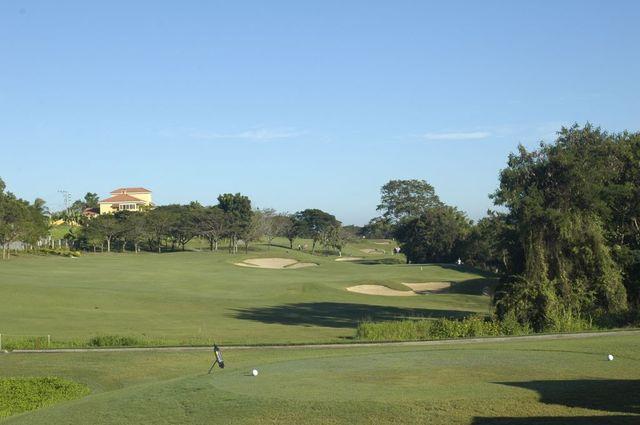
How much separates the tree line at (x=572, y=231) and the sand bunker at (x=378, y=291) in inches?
812

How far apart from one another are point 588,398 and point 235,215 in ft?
339

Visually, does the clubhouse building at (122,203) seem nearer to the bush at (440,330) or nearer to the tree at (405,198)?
the tree at (405,198)

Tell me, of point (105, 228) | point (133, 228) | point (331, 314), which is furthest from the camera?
point (133, 228)

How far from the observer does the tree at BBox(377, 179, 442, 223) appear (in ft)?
492

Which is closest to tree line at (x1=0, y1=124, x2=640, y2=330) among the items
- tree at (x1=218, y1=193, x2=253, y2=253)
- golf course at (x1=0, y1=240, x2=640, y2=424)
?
golf course at (x1=0, y1=240, x2=640, y2=424)

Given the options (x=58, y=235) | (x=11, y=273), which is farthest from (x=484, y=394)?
(x=58, y=235)

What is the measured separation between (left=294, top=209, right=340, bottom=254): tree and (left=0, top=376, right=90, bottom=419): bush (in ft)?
380

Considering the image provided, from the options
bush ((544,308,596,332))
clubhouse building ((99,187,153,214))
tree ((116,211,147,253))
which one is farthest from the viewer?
clubhouse building ((99,187,153,214))

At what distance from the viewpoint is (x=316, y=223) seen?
140375mm

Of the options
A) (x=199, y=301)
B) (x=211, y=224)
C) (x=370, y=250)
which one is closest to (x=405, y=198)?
(x=370, y=250)

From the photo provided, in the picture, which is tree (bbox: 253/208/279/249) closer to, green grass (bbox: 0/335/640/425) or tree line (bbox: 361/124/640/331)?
tree line (bbox: 361/124/640/331)

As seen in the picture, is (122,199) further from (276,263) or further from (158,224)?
(276,263)

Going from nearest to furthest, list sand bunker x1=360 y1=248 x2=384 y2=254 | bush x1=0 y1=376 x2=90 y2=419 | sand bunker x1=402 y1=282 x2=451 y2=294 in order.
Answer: bush x1=0 y1=376 x2=90 y2=419 → sand bunker x1=402 y1=282 x2=451 y2=294 → sand bunker x1=360 y1=248 x2=384 y2=254

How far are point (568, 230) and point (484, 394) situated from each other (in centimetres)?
2219
